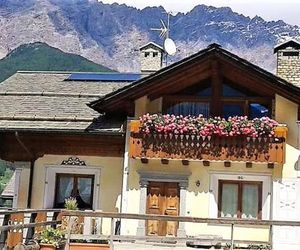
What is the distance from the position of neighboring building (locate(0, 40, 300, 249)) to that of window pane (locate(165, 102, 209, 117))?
3 cm

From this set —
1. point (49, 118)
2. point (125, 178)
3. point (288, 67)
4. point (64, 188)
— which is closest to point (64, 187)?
point (64, 188)

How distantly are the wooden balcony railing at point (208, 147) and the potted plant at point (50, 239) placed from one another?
3.25 m

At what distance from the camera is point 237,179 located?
1583 cm

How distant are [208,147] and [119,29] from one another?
142168mm

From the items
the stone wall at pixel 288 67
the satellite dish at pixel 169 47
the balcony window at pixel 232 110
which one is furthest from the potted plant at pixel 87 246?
the satellite dish at pixel 169 47

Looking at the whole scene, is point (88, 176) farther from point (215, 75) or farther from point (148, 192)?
point (215, 75)

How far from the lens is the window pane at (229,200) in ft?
51.8

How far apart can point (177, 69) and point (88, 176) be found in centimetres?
396

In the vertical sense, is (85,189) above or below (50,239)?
above

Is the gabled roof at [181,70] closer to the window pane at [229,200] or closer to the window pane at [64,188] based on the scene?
the window pane at [64,188]

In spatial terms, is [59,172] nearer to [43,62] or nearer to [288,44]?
[288,44]

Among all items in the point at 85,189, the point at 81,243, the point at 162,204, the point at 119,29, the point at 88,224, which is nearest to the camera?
the point at 81,243

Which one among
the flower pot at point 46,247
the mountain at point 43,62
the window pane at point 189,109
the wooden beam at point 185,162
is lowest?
the flower pot at point 46,247

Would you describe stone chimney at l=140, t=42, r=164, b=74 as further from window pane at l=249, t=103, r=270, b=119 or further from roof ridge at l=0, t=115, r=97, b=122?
window pane at l=249, t=103, r=270, b=119
